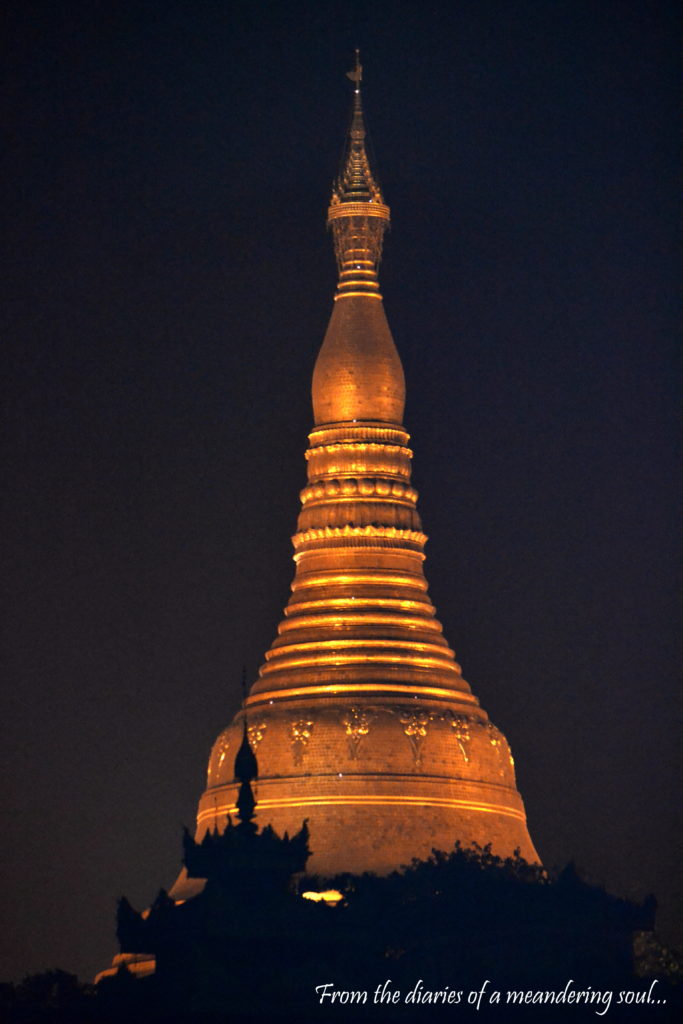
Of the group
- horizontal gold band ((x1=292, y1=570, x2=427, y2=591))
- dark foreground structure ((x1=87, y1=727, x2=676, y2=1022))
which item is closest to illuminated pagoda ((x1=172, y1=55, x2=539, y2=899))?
horizontal gold band ((x1=292, y1=570, x2=427, y2=591))

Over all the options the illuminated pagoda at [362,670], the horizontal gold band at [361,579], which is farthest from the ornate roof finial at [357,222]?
the horizontal gold band at [361,579]

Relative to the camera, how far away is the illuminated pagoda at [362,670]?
77000mm

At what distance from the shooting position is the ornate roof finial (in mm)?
81062

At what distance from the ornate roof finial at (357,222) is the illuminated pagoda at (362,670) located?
0.03 metres

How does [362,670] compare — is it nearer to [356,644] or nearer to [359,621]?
[356,644]

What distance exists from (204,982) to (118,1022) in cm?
163

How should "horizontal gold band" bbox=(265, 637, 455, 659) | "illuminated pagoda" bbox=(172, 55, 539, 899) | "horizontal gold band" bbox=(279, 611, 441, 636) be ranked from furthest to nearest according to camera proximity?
"horizontal gold band" bbox=(279, 611, 441, 636)
"horizontal gold band" bbox=(265, 637, 455, 659)
"illuminated pagoda" bbox=(172, 55, 539, 899)

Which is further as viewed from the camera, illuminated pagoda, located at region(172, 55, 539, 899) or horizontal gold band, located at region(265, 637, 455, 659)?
horizontal gold band, located at region(265, 637, 455, 659)

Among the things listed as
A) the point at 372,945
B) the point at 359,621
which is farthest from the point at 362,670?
the point at 372,945

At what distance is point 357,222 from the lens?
3191 inches

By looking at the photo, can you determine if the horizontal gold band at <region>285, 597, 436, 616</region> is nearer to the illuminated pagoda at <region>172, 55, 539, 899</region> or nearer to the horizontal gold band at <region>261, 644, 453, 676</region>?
the illuminated pagoda at <region>172, 55, 539, 899</region>

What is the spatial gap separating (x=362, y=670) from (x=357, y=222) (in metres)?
8.98

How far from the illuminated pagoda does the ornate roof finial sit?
1.1 inches

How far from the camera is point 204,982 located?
2744 inches
